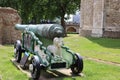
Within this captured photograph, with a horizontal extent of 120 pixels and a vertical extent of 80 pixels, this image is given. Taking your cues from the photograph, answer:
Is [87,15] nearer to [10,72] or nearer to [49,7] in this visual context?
[49,7]

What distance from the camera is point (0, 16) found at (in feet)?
64.3

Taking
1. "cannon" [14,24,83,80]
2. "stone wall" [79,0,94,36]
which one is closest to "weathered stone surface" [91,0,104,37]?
"stone wall" [79,0,94,36]

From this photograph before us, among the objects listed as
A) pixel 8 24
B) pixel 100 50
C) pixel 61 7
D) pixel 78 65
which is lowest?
pixel 100 50

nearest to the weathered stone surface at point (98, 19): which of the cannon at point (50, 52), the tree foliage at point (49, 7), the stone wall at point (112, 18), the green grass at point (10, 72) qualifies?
the stone wall at point (112, 18)

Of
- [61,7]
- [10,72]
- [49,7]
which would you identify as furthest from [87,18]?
[10,72]

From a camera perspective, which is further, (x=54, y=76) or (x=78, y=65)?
(x=54, y=76)

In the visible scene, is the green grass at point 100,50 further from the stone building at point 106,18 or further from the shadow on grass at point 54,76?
the stone building at point 106,18

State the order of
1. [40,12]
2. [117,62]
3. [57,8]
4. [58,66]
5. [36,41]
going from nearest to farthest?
[58,66] < [36,41] < [117,62] < [57,8] < [40,12]

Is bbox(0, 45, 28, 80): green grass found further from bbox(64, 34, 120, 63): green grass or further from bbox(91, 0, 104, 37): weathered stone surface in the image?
bbox(91, 0, 104, 37): weathered stone surface

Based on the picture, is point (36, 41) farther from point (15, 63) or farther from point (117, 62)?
point (117, 62)

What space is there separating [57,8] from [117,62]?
27.2 metres

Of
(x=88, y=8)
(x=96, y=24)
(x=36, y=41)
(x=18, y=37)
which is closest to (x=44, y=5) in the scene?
(x=88, y=8)

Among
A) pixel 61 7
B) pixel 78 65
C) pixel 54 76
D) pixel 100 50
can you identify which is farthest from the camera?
pixel 61 7

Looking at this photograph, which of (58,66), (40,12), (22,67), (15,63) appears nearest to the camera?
(58,66)
